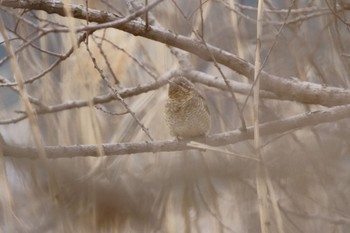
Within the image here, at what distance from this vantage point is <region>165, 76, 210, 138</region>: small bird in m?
2.13

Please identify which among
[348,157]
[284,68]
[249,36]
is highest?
[249,36]

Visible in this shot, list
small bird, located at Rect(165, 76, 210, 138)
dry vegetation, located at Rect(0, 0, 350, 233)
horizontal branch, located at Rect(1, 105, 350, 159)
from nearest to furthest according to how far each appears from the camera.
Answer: dry vegetation, located at Rect(0, 0, 350, 233), horizontal branch, located at Rect(1, 105, 350, 159), small bird, located at Rect(165, 76, 210, 138)

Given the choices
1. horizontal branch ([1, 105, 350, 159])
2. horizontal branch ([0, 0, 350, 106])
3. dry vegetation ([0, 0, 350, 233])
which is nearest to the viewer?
dry vegetation ([0, 0, 350, 233])

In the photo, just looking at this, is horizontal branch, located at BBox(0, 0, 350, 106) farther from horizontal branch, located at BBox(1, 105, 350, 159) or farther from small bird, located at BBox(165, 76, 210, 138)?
small bird, located at BBox(165, 76, 210, 138)

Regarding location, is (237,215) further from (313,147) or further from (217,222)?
(313,147)

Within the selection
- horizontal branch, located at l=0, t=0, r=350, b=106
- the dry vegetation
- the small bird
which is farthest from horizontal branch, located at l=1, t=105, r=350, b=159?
the small bird

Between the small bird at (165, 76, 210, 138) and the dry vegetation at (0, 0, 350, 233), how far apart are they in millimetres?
43

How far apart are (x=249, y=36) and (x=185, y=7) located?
0.29 m

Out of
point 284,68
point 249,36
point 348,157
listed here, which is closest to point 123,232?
point 348,157

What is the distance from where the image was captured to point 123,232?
0.79 m

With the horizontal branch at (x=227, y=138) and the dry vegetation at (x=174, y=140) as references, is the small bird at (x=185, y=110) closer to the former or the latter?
the dry vegetation at (x=174, y=140)

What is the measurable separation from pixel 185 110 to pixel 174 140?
758 mm

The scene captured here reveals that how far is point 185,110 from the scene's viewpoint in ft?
7.28

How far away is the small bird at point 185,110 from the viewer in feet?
6.98
